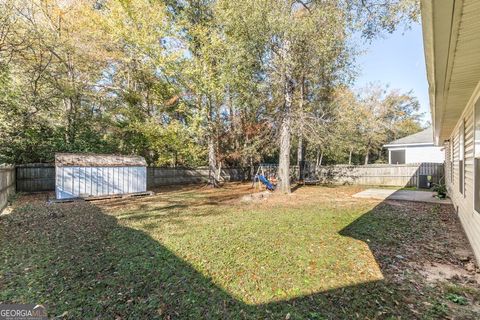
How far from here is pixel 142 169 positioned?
10.4 meters

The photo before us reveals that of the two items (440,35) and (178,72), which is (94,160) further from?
(440,35)

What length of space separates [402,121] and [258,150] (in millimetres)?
21399

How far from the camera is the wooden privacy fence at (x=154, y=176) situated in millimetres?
10336

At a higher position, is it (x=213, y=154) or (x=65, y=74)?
(x=65, y=74)

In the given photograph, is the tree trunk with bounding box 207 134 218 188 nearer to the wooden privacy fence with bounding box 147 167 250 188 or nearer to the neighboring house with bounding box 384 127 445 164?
the wooden privacy fence with bounding box 147 167 250 188

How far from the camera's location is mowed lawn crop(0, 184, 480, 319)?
2385mm

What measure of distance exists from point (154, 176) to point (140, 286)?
11.7 meters

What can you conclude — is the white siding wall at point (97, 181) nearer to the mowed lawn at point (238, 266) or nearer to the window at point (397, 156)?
the mowed lawn at point (238, 266)

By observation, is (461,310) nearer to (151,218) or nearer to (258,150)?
(151,218)

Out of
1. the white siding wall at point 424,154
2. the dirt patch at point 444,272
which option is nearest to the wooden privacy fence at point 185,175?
the white siding wall at point 424,154

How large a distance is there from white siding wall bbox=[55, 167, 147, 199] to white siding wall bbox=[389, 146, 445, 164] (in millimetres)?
16529

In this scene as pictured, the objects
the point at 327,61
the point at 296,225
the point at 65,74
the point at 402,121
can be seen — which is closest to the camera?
the point at 296,225

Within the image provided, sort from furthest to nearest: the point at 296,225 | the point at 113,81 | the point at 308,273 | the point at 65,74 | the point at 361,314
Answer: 1. the point at 113,81
2. the point at 65,74
3. the point at 296,225
4. the point at 308,273
5. the point at 361,314

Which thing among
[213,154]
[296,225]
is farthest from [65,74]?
[296,225]
